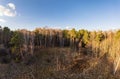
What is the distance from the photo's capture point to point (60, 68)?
22.1m

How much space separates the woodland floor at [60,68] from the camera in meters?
18.6

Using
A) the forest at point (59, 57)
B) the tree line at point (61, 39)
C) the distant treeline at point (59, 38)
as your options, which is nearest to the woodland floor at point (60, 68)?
the forest at point (59, 57)

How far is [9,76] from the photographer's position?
19.2m

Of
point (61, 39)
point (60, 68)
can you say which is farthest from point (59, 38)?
point (60, 68)

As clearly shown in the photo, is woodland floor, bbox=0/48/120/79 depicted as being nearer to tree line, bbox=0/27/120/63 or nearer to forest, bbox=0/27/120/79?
forest, bbox=0/27/120/79

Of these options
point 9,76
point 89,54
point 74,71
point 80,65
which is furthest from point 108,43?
point 9,76

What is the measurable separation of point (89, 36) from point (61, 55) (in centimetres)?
1171

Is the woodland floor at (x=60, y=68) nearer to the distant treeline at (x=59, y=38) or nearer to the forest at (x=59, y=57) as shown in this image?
the forest at (x=59, y=57)

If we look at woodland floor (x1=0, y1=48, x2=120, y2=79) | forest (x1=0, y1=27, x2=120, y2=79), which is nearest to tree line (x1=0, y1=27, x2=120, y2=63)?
forest (x1=0, y1=27, x2=120, y2=79)

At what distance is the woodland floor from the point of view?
18.6 m

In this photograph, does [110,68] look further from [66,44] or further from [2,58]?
[66,44]

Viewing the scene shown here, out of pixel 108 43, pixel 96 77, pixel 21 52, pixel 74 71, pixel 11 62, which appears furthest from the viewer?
pixel 108 43

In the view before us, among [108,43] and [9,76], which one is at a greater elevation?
[108,43]

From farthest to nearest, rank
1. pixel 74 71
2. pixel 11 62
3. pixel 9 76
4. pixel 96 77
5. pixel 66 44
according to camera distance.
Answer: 1. pixel 66 44
2. pixel 11 62
3. pixel 74 71
4. pixel 9 76
5. pixel 96 77
